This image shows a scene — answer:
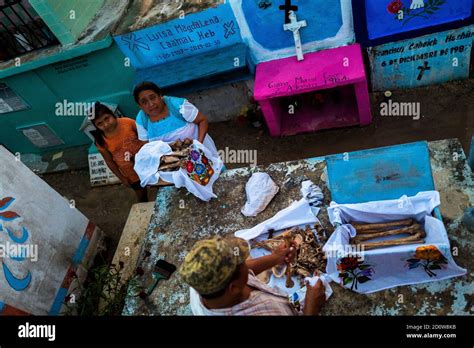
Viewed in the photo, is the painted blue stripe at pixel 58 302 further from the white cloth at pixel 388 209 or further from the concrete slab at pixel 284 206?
the white cloth at pixel 388 209

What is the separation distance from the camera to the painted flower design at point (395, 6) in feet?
14.5

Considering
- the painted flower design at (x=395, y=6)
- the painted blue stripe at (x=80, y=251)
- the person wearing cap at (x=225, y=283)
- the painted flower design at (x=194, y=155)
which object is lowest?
the painted blue stripe at (x=80, y=251)

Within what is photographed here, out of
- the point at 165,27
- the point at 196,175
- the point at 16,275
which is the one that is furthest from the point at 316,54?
the point at 16,275

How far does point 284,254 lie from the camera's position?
2.68m

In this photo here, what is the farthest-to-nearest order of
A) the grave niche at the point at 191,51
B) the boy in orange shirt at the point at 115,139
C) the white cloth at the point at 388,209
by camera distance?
1. the grave niche at the point at 191,51
2. the boy in orange shirt at the point at 115,139
3. the white cloth at the point at 388,209

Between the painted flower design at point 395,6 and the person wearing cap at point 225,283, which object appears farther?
the painted flower design at point 395,6

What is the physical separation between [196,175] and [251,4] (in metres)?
2.41

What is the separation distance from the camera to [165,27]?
5020 millimetres

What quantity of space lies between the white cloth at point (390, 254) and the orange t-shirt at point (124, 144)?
2.35 m

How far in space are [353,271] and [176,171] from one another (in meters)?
1.83

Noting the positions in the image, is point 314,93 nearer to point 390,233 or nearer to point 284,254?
point 390,233

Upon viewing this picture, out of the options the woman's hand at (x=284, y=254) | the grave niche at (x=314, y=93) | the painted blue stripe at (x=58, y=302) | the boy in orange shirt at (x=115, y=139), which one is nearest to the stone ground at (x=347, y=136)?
the grave niche at (x=314, y=93)

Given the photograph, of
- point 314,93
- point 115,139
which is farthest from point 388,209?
point 314,93

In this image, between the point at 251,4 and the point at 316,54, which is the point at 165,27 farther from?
the point at 316,54
